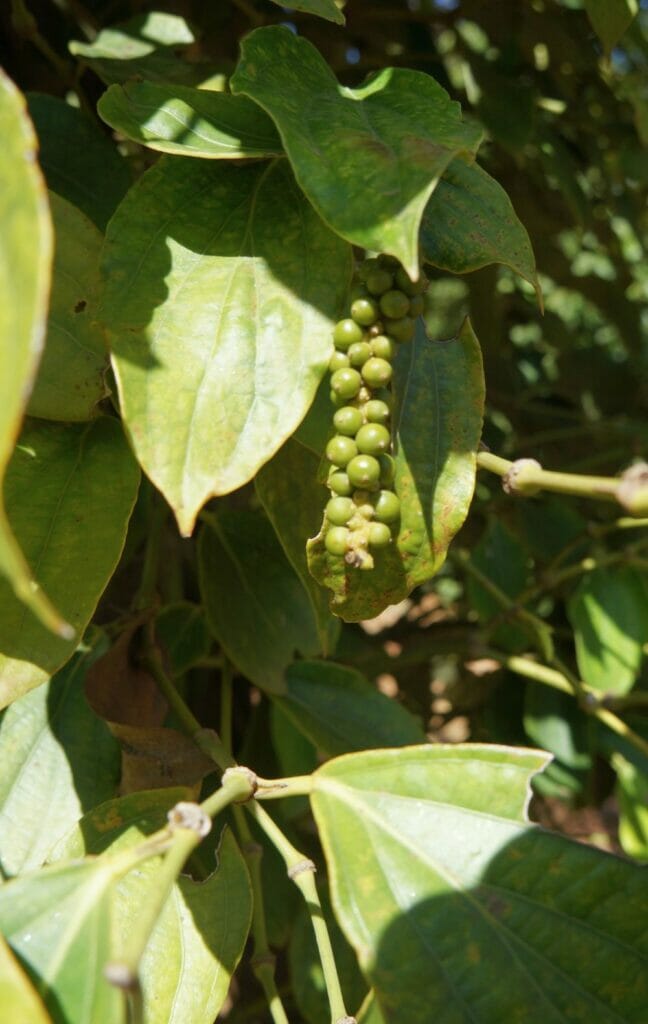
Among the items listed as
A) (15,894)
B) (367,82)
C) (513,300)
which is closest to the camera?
(15,894)

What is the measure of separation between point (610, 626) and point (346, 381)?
18.6 inches

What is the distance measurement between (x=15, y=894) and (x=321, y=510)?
22cm

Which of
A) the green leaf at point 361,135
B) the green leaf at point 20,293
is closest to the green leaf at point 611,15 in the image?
the green leaf at point 361,135

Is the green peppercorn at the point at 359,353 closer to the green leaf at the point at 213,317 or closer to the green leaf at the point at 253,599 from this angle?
the green leaf at the point at 213,317

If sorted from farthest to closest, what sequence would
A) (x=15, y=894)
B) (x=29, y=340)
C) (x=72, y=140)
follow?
(x=72, y=140)
(x=15, y=894)
(x=29, y=340)

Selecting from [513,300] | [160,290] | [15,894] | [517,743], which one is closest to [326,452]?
[160,290]

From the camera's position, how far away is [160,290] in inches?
16.8

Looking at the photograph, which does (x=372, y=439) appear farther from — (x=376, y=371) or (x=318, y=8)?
(x=318, y=8)

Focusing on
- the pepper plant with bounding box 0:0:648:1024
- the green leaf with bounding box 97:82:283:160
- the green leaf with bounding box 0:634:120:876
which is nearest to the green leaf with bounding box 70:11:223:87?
the pepper plant with bounding box 0:0:648:1024

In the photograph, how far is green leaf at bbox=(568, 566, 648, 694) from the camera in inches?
31.6

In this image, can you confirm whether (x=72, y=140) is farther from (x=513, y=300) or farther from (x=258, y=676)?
(x=513, y=300)

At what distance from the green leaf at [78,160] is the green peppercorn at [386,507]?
257 millimetres

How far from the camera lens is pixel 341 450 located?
1.36 ft

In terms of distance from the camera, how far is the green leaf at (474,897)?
0.41 metres
